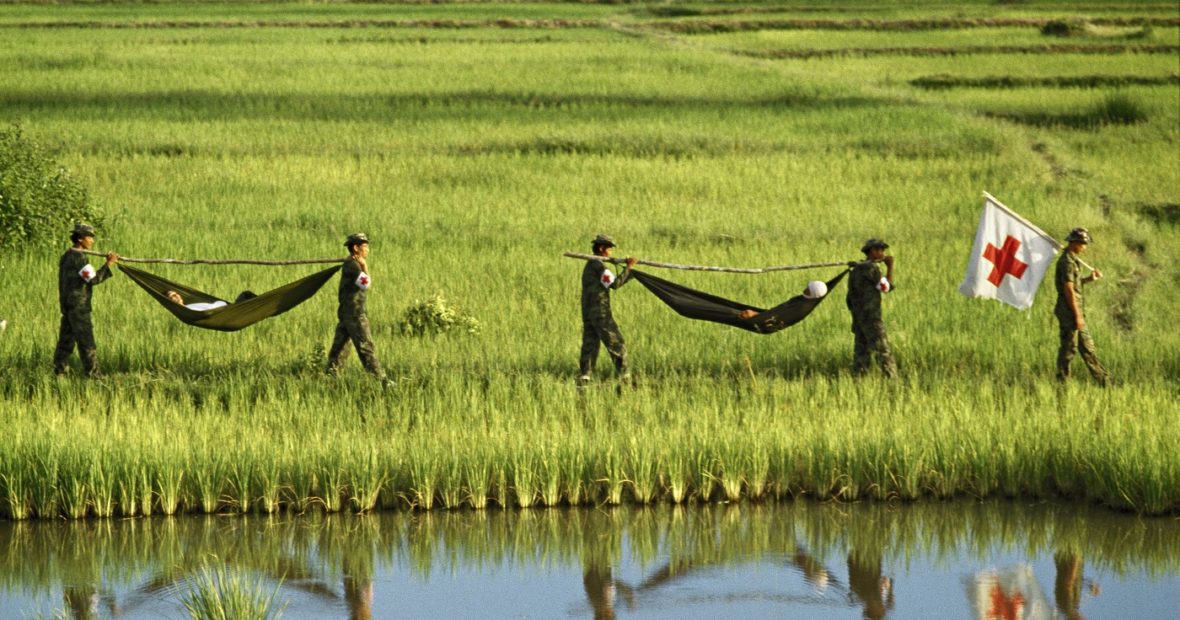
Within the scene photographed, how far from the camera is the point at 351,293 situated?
12.3 meters

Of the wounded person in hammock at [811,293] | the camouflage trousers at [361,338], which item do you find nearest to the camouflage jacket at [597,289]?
the wounded person in hammock at [811,293]

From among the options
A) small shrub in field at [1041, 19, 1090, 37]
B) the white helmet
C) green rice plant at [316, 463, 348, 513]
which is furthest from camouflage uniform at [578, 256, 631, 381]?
small shrub in field at [1041, 19, 1090, 37]

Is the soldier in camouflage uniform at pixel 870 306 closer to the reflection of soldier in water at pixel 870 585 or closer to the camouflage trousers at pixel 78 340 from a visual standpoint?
the reflection of soldier in water at pixel 870 585

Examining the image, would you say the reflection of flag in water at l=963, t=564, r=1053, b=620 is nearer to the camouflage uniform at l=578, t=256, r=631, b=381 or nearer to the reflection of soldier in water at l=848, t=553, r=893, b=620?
the reflection of soldier in water at l=848, t=553, r=893, b=620

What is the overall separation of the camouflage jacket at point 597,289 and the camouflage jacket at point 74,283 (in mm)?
3771

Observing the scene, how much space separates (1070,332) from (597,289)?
12.5 ft

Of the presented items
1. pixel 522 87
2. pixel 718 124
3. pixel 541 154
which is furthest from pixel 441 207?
pixel 522 87

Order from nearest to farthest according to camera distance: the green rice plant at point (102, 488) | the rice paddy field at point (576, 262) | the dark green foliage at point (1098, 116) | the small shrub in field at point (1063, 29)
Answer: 1. the green rice plant at point (102, 488)
2. the rice paddy field at point (576, 262)
3. the dark green foliage at point (1098, 116)
4. the small shrub in field at point (1063, 29)

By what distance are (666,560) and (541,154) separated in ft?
52.1

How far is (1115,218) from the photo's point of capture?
66.6ft

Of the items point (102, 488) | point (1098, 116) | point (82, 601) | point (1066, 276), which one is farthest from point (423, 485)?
point (1098, 116)

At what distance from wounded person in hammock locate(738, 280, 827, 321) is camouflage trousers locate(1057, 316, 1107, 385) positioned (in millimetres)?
1909

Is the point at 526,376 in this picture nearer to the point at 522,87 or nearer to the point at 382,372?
the point at 382,372

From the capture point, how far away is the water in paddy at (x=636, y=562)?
27.3 ft
